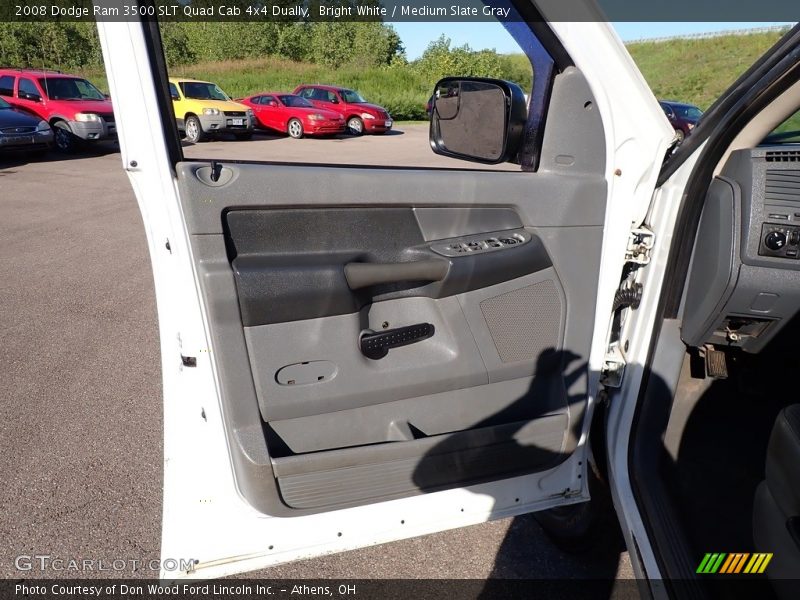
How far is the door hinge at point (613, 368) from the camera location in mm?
1900

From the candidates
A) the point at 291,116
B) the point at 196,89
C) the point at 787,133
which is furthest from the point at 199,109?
the point at 291,116

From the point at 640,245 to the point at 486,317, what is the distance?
0.51 m

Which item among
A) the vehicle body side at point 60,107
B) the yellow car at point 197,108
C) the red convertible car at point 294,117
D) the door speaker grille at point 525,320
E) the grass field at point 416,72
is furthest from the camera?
the red convertible car at point 294,117

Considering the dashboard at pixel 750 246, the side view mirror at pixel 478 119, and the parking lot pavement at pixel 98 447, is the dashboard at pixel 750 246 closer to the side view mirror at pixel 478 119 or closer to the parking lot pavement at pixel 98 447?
the side view mirror at pixel 478 119

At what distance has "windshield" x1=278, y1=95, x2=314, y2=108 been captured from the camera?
14.1 metres

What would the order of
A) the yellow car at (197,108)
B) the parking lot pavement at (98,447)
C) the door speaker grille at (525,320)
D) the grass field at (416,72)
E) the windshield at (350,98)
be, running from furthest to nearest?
the windshield at (350,98), the parking lot pavement at (98,447), the grass field at (416,72), the door speaker grille at (525,320), the yellow car at (197,108)

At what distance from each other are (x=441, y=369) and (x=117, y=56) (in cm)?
118

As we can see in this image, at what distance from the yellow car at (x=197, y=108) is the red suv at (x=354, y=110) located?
189 inches

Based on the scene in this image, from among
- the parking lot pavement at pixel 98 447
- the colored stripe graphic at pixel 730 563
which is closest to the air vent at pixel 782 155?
the colored stripe graphic at pixel 730 563

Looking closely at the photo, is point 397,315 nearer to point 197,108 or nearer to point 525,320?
point 525,320

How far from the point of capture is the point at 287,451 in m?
1.65

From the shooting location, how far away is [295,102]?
47.9 feet

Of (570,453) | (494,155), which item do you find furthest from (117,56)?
(570,453)

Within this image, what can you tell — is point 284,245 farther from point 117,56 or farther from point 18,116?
point 18,116
